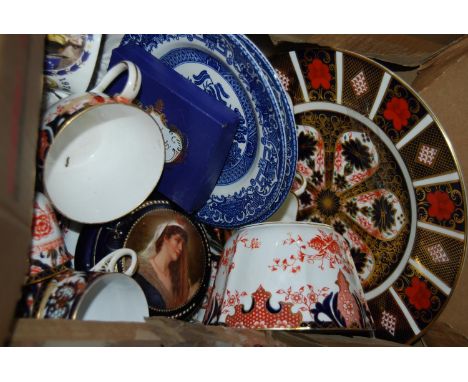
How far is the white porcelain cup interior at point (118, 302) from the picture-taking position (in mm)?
734

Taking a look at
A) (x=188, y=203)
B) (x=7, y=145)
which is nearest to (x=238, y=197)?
(x=188, y=203)

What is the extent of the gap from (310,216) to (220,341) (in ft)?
1.51

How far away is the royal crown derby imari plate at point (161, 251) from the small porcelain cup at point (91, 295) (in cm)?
5

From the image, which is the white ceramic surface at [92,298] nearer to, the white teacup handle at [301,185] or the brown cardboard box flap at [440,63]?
the white teacup handle at [301,185]

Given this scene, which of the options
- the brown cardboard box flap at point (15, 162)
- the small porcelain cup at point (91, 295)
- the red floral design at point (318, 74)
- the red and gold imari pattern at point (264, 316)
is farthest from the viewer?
the red floral design at point (318, 74)

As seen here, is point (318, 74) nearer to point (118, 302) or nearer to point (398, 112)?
point (398, 112)

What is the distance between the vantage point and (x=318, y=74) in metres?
0.96

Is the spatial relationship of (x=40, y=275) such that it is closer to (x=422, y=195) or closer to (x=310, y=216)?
(x=310, y=216)

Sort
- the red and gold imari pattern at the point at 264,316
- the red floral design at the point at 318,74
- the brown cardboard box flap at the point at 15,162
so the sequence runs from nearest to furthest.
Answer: the brown cardboard box flap at the point at 15,162 < the red and gold imari pattern at the point at 264,316 < the red floral design at the point at 318,74

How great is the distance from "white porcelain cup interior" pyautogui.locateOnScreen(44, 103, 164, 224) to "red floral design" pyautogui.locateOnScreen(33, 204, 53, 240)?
0.15ft

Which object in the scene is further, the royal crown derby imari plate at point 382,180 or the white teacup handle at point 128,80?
the royal crown derby imari plate at point 382,180

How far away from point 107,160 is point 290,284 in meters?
0.34

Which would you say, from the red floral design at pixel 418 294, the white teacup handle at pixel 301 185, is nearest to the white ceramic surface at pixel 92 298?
the white teacup handle at pixel 301 185

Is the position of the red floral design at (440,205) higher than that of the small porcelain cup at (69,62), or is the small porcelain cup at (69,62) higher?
the small porcelain cup at (69,62)
